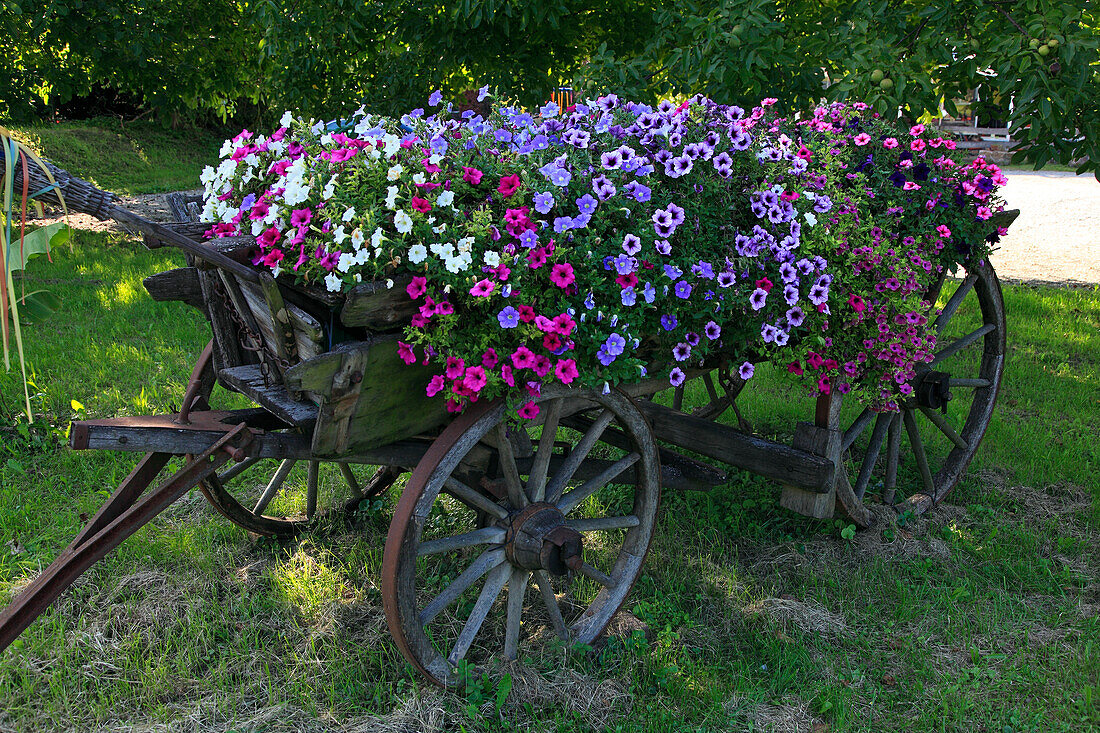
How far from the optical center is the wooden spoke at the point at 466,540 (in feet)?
7.90

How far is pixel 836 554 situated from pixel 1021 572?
723mm

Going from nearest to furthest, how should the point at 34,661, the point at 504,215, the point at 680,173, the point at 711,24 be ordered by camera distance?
the point at 504,215 → the point at 680,173 → the point at 34,661 → the point at 711,24

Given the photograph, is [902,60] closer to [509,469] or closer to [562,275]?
[562,275]

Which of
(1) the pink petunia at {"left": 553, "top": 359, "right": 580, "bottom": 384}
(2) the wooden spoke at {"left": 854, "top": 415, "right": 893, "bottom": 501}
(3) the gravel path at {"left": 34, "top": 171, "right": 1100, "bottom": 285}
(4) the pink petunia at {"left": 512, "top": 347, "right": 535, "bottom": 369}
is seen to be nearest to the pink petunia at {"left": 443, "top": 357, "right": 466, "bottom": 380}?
(4) the pink petunia at {"left": 512, "top": 347, "right": 535, "bottom": 369}

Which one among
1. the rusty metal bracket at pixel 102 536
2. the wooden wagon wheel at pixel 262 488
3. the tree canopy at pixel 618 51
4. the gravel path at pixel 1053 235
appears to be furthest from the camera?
the gravel path at pixel 1053 235

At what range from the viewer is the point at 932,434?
470 cm

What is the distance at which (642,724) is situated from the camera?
101 inches

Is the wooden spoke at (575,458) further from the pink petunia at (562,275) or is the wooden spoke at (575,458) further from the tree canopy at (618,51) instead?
the tree canopy at (618,51)

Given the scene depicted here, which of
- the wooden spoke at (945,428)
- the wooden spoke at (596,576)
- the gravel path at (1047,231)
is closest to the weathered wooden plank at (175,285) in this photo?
the wooden spoke at (596,576)

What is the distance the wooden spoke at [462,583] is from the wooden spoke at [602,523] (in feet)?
0.85

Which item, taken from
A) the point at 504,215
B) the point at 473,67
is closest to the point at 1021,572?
the point at 504,215

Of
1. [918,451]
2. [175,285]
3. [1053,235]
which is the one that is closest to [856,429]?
[918,451]

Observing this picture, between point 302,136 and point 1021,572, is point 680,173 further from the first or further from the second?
point 1021,572

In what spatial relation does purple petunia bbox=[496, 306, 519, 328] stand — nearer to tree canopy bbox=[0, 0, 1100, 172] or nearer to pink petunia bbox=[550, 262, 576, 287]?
pink petunia bbox=[550, 262, 576, 287]
